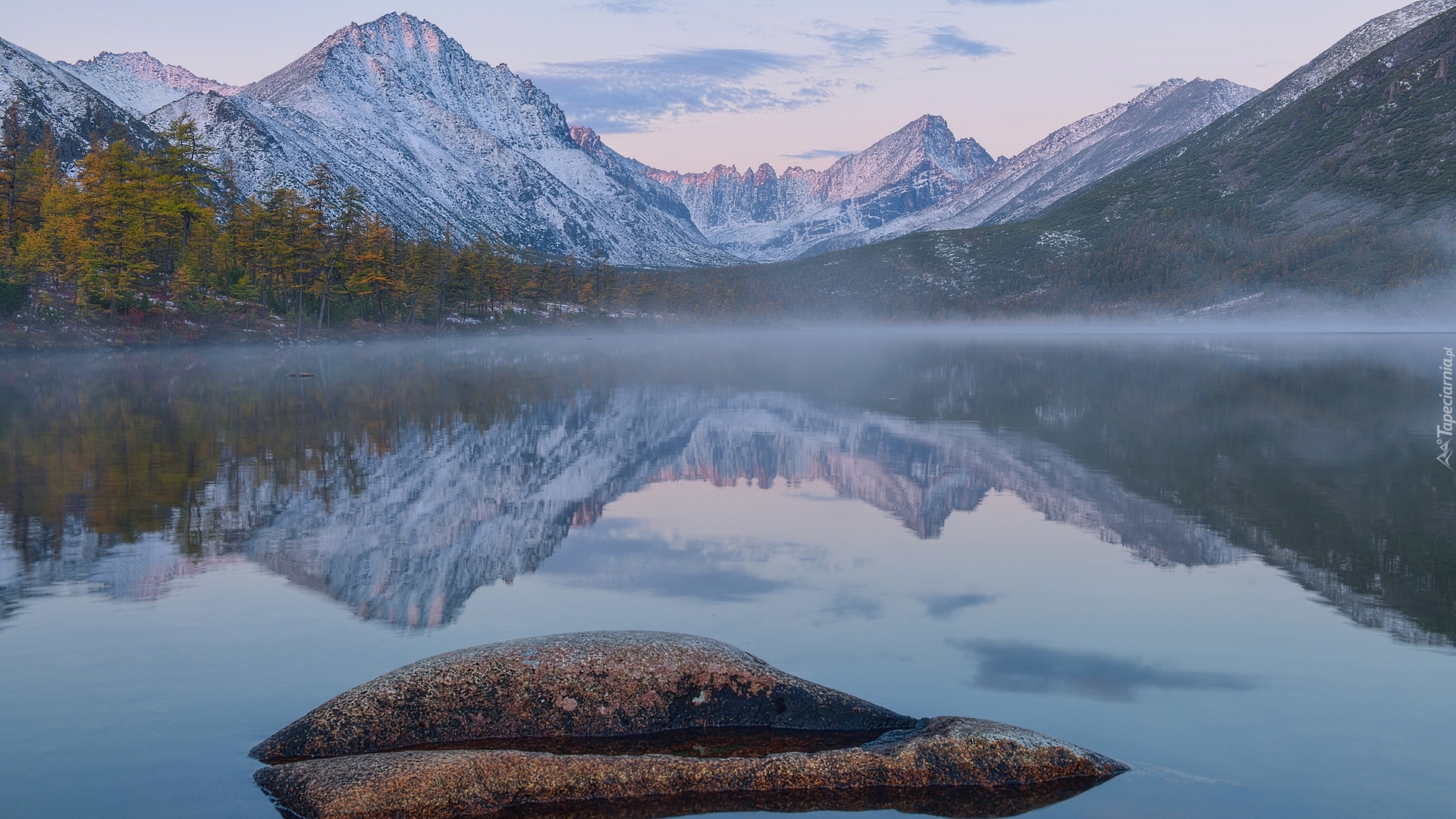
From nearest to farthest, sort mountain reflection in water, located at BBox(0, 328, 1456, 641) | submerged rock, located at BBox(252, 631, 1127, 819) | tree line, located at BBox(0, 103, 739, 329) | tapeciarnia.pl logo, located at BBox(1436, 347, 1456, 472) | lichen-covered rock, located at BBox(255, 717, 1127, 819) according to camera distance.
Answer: lichen-covered rock, located at BBox(255, 717, 1127, 819) → submerged rock, located at BBox(252, 631, 1127, 819) → mountain reflection in water, located at BBox(0, 328, 1456, 641) → tapeciarnia.pl logo, located at BBox(1436, 347, 1456, 472) → tree line, located at BBox(0, 103, 739, 329)

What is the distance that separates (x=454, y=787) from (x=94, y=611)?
30.2 ft

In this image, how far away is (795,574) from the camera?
60.0 ft

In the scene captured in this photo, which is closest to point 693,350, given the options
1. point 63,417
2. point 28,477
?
point 63,417

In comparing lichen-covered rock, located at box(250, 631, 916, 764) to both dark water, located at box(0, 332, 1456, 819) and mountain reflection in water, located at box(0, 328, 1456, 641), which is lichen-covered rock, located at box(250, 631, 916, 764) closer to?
dark water, located at box(0, 332, 1456, 819)

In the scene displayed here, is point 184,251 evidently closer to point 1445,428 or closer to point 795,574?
point 795,574

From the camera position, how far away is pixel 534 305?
595ft

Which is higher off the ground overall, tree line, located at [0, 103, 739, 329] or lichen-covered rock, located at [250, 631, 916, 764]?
tree line, located at [0, 103, 739, 329]

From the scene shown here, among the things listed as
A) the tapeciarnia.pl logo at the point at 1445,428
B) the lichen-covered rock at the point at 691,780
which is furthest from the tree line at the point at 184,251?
the tapeciarnia.pl logo at the point at 1445,428

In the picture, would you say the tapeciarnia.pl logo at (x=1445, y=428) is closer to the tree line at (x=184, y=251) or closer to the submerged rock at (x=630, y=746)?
the submerged rock at (x=630, y=746)

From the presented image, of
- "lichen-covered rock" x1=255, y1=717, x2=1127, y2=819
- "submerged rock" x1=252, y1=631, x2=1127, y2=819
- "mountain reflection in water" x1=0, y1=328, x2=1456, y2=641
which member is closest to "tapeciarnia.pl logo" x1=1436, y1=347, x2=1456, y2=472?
"mountain reflection in water" x1=0, y1=328, x2=1456, y2=641

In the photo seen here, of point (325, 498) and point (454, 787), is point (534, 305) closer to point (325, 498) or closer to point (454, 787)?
point (325, 498)

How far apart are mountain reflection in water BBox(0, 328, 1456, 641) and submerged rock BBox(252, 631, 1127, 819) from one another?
319 cm

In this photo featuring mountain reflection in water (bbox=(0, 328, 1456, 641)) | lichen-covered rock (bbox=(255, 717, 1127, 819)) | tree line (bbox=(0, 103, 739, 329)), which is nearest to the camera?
lichen-covered rock (bbox=(255, 717, 1127, 819))

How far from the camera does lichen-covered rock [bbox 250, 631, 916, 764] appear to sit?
1046cm
